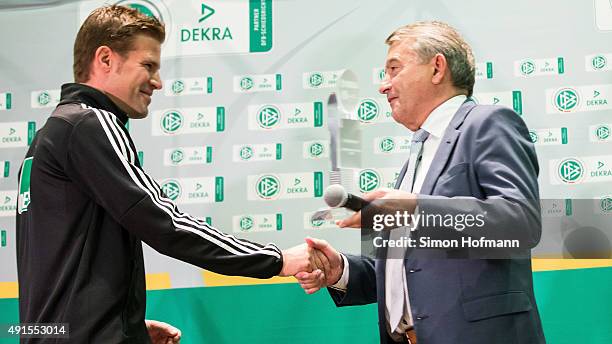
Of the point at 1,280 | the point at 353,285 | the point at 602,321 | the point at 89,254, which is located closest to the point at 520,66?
the point at 602,321

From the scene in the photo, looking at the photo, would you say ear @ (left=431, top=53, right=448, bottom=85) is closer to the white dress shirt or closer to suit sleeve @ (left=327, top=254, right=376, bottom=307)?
the white dress shirt


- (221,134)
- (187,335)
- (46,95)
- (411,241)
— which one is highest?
(46,95)

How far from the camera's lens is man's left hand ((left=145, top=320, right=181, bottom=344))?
2709 millimetres

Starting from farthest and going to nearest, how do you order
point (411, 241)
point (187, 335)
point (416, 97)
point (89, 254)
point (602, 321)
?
1. point (187, 335)
2. point (602, 321)
3. point (416, 97)
4. point (411, 241)
5. point (89, 254)

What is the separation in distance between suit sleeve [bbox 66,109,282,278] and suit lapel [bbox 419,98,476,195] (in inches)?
24.5

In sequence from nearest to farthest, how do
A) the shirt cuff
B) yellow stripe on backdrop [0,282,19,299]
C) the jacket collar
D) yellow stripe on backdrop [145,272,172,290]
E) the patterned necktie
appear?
the jacket collar → the patterned necktie → the shirt cuff → yellow stripe on backdrop [145,272,172,290] → yellow stripe on backdrop [0,282,19,299]

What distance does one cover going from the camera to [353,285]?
2.84 meters

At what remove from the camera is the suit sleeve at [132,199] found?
87.1 inches

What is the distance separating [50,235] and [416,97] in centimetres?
135

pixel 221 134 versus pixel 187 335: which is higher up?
pixel 221 134

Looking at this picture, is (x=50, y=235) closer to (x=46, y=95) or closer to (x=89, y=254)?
(x=89, y=254)

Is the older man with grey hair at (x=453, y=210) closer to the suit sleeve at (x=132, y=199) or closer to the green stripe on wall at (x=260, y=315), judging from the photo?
the suit sleeve at (x=132, y=199)

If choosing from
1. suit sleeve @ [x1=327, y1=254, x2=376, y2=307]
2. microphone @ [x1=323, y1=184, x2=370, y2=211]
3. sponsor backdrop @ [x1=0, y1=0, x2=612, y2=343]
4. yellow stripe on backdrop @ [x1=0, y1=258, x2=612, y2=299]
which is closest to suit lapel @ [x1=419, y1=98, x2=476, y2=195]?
microphone @ [x1=323, y1=184, x2=370, y2=211]

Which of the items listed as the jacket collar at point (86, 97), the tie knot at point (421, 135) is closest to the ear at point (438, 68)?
the tie knot at point (421, 135)
